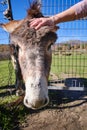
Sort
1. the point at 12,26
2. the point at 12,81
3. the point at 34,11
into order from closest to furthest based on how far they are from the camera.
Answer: the point at 12,26 < the point at 34,11 < the point at 12,81

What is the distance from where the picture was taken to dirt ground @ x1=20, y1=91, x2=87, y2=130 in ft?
22.0

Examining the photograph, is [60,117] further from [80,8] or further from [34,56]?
[80,8]

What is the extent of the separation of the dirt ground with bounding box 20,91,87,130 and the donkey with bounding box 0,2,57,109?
2.70 meters

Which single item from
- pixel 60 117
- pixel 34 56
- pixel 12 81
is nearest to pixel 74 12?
pixel 34 56

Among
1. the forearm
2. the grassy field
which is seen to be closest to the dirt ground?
the grassy field

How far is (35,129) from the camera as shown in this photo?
6.62m

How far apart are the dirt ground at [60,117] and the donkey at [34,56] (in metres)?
2.70

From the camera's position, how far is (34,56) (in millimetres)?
3945

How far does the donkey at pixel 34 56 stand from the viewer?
3609 mm

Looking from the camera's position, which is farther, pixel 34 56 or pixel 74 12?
pixel 34 56

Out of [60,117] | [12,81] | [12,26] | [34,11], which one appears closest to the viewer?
[12,26]

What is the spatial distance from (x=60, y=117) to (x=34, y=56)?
3439 millimetres

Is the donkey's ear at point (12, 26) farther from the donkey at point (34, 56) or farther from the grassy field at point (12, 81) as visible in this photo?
the grassy field at point (12, 81)

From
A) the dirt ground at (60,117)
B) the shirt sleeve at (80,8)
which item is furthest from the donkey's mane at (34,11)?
the dirt ground at (60,117)
